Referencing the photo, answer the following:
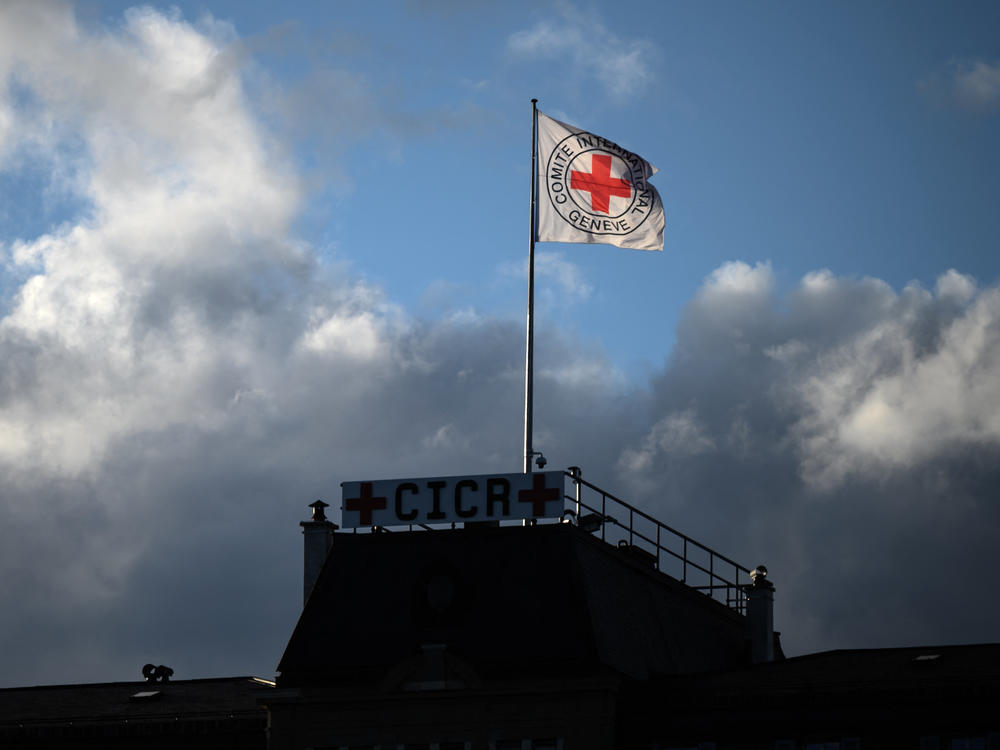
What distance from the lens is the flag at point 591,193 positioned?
80.0 metres

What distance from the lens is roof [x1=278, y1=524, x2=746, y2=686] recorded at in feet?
241

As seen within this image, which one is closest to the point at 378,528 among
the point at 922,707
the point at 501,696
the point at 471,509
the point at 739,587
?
the point at 471,509

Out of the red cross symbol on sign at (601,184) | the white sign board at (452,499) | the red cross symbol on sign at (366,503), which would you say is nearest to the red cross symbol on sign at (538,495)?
the white sign board at (452,499)

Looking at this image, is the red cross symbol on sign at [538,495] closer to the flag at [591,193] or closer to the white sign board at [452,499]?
the white sign board at [452,499]

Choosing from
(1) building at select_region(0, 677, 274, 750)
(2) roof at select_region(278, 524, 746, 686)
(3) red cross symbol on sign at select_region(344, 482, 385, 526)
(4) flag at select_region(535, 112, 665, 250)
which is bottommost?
(1) building at select_region(0, 677, 274, 750)

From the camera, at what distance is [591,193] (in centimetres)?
8044

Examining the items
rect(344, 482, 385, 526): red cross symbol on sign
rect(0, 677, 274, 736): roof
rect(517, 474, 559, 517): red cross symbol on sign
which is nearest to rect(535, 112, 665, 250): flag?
rect(517, 474, 559, 517): red cross symbol on sign

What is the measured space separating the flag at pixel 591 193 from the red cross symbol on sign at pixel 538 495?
9699mm

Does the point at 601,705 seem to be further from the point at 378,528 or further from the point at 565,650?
the point at 378,528

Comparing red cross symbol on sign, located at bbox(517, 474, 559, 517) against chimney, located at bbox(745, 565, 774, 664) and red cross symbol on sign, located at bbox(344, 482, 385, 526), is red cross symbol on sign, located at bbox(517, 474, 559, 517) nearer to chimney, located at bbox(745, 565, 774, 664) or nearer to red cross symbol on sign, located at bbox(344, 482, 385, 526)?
red cross symbol on sign, located at bbox(344, 482, 385, 526)

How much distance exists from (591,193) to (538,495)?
1227 cm

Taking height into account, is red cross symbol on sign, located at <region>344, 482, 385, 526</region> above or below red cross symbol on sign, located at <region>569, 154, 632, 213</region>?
below

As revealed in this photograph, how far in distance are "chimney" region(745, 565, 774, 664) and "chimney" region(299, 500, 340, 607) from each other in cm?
1692

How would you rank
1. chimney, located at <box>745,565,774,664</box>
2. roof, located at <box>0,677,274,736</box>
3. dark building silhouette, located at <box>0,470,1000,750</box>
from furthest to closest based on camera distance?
chimney, located at <box>745,565,774,664</box> < roof, located at <box>0,677,274,736</box> < dark building silhouette, located at <box>0,470,1000,750</box>
